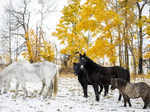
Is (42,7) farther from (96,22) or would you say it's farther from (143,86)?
(143,86)

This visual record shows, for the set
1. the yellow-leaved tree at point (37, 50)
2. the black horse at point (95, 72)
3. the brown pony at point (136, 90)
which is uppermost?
the yellow-leaved tree at point (37, 50)

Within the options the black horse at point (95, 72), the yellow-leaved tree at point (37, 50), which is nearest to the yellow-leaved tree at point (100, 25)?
the black horse at point (95, 72)

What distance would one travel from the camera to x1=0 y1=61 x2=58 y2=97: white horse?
21.4 feet

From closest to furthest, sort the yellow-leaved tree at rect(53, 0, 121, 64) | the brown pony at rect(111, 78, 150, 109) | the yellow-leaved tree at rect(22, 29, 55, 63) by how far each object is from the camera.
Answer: the brown pony at rect(111, 78, 150, 109) < the yellow-leaved tree at rect(53, 0, 121, 64) < the yellow-leaved tree at rect(22, 29, 55, 63)

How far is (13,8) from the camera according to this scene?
21469mm

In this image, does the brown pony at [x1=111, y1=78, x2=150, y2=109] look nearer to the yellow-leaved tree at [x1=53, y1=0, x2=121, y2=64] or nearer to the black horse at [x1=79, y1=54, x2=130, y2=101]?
the black horse at [x1=79, y1=54, x2=130, y2=101]

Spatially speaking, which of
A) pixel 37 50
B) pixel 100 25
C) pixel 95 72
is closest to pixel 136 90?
pixel 95 72

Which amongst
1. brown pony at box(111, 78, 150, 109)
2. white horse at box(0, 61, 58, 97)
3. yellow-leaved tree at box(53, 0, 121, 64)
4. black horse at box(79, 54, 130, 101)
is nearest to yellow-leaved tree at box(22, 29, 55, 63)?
yellow-leaved tree at box(53, 0, 121, 64)

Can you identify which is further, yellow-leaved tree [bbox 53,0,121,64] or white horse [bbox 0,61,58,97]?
yellow-leaved tree [bbox 53,0,121,64]

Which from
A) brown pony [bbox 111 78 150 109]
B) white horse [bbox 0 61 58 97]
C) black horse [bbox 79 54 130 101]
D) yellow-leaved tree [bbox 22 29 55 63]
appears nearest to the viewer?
brown pony [bbox 111 78 150 109]

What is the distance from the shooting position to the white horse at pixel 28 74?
21.4ft

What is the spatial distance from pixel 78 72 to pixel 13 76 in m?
2.80

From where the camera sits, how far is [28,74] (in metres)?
6.62

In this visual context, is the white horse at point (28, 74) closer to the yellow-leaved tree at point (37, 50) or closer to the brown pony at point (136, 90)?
the brown pony at point (136, 90)
